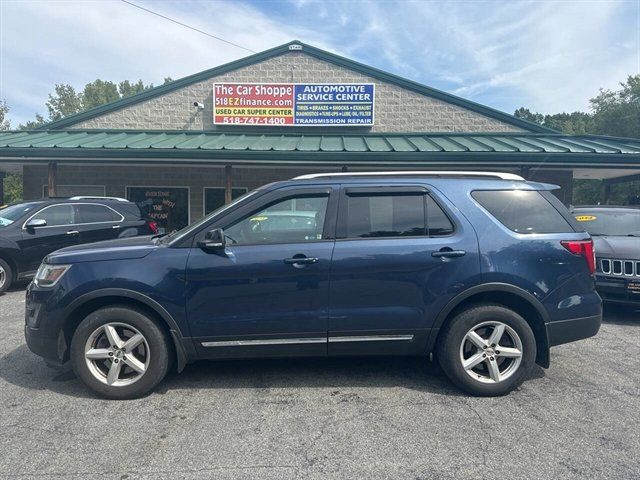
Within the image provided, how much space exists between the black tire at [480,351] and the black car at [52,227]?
6.93 m

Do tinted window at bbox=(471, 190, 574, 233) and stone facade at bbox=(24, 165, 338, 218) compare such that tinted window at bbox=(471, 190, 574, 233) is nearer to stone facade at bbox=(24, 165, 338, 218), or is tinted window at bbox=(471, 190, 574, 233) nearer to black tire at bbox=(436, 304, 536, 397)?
black tire at bbox=(436, 304, 536, 397)

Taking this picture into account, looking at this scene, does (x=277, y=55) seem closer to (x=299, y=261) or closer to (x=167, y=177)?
(x=167, y=177)

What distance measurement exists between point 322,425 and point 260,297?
109 centimetres

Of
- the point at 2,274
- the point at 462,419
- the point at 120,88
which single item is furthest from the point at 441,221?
the point at 120,88

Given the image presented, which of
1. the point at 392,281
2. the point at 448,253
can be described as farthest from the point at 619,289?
the point at 392,281

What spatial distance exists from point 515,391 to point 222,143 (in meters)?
9.44

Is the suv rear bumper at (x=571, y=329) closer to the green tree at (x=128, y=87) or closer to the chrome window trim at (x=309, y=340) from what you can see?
the chrome window trim at (x=309, y=340)

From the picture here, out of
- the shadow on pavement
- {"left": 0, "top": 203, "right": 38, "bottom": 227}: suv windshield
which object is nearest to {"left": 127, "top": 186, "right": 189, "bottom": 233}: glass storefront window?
{"left": 0, "top": 203, "right": 38, "bottom": 227}: suv windshield

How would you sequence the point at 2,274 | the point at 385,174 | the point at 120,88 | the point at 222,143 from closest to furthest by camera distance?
the point at 385,174 < the point at 2,274 < the point at 222,143 < the point at 120,88

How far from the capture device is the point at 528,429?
116 inches

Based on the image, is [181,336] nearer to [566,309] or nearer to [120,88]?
[566,309]

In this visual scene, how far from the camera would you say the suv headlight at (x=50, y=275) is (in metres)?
3.41

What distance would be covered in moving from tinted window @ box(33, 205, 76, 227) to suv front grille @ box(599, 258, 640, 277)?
8962 millimetres

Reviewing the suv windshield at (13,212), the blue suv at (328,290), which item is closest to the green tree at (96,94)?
the suv windshield at (13,212)
